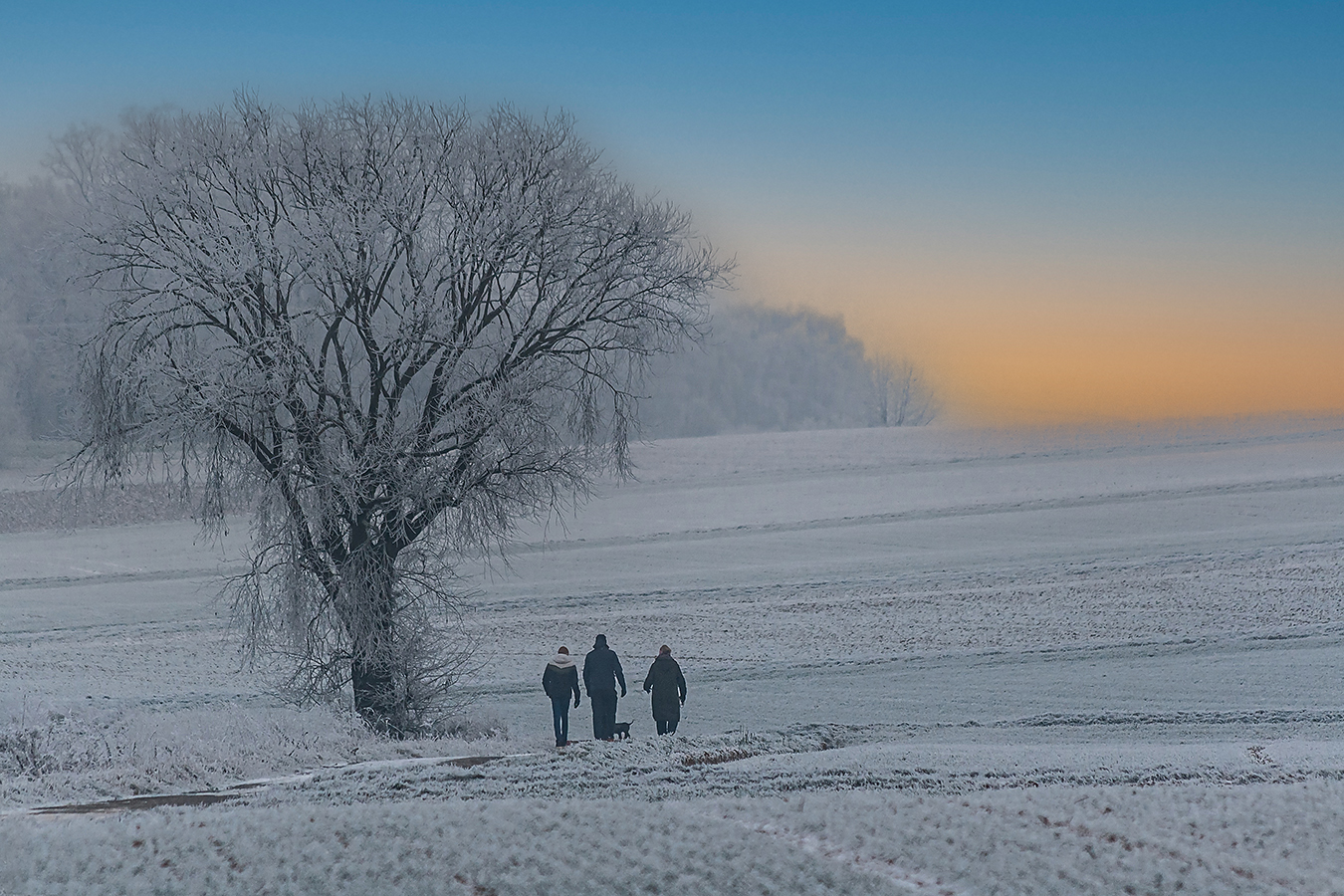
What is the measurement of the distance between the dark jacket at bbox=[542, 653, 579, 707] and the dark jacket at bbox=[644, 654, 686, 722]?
1090mm

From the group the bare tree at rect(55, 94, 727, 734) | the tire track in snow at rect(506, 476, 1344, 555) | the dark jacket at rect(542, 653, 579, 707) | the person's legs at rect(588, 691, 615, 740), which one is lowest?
the person's legs at rect(588, 691, 615, 740)

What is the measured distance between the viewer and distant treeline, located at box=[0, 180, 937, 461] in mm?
44312

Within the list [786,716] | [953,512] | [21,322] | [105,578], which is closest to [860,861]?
[786,716]

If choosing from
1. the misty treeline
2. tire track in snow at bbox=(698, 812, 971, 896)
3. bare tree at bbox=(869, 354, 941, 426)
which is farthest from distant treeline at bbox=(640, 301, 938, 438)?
tire track in snow at bbox=(698, 812, 971, 896)

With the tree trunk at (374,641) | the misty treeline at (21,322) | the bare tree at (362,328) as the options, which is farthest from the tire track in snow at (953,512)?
the misty treeline at (21,322)

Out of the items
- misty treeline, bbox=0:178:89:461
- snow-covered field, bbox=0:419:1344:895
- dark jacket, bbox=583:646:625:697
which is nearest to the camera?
snow-covered field, bbox=0:419:1344:895

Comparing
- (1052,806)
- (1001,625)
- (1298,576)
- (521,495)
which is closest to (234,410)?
(521,495)

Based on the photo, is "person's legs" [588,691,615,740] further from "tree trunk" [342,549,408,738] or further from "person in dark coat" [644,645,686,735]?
"tree trunk" [342,549,408,738]

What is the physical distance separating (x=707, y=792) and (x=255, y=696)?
12102 millimetres

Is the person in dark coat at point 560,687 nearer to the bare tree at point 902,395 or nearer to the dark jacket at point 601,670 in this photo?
the dark jacket at point 601,670

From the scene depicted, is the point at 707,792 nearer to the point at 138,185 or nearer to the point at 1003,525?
the point at 138,185

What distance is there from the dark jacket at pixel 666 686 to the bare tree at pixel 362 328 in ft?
10.8

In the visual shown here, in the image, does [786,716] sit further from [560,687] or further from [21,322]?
[21,322]

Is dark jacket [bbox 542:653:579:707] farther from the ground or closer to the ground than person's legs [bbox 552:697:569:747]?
farther from the ground
